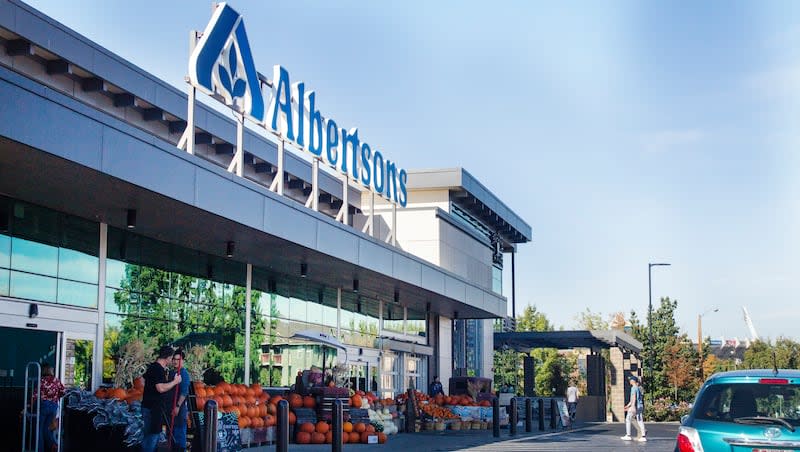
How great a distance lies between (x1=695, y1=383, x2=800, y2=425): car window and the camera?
10484mm

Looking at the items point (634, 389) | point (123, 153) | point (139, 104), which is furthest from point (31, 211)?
point (634, 389)

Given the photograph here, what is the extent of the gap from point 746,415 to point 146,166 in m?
10.2

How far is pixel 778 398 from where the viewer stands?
1062 centimetres

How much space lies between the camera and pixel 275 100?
2367cm

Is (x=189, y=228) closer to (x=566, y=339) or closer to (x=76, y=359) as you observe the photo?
(x=76, y=359)

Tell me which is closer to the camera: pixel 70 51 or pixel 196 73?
pixel 196 73

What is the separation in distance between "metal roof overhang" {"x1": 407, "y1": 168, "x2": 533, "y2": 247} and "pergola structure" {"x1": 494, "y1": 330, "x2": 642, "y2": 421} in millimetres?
5751

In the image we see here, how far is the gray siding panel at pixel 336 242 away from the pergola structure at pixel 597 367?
2210 cm

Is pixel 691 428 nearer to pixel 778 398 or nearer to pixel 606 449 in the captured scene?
pixel 778 398

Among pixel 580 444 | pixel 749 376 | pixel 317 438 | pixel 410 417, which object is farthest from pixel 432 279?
pixel 749 376

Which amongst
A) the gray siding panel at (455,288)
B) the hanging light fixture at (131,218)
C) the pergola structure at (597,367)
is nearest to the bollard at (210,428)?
the hanging light fixture at (131,218)

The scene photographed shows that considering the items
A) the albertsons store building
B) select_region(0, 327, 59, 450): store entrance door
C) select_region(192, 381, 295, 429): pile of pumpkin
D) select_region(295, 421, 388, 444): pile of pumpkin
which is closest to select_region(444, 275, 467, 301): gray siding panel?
the albertsons store building

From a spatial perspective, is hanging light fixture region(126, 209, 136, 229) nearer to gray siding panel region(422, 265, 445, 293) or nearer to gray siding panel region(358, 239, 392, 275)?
gray siding panel region(358, 239, 392, 275)

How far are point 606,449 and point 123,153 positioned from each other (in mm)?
13117
